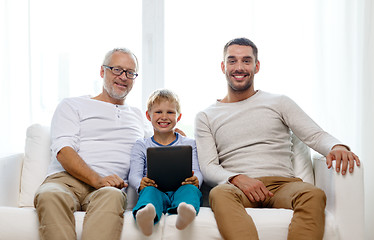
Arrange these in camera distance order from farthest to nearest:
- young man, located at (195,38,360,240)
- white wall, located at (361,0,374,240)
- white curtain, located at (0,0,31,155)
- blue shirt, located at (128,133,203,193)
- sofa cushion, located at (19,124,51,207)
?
1. white curtain, located at (0,0,31,155)
2. white wall, located at (361,0,374,240)
3. sofa cushion, located at (19,124,51,207)
4. blue shirt, located at (128,133,203,193)
5. young man, located at (195,38,360,240)

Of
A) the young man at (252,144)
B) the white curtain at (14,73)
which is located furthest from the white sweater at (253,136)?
the white curtain at (14,73)

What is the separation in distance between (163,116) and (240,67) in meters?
0.48

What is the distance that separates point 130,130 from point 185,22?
1033mm

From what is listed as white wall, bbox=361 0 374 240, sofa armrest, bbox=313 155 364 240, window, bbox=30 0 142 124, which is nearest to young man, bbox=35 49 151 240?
window, bbox=30 0 142 124

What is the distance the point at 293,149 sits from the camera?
2307 mm

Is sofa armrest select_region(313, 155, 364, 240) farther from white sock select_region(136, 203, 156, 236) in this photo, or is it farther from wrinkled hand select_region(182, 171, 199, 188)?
white sock select_region(136, 203, 156, 236)

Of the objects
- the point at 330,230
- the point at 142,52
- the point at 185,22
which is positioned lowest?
the point at 330,230

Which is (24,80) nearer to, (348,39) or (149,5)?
(149,5)

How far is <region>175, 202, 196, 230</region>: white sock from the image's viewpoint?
1.60 m

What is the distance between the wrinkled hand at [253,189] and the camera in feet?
6.30

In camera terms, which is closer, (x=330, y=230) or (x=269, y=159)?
(x=330, y=230)

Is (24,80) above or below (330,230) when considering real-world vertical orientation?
above

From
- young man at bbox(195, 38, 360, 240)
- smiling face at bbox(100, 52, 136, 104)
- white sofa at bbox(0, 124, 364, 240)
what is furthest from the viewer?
smiling face at bbox(100, 52, 136, 104)

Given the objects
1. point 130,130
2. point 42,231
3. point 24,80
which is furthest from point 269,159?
point 24,80
